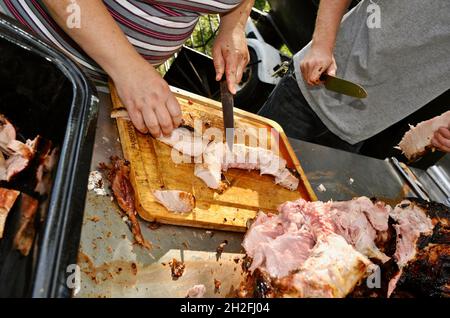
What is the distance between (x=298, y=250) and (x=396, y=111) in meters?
1.27

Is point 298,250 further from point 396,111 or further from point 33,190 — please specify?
point 396,111

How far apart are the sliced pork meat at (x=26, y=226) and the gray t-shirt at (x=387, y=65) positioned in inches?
72.4

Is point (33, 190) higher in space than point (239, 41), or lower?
lower

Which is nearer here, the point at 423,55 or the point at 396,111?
the point at 423,55

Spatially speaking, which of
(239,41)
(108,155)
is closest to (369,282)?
(108,155)

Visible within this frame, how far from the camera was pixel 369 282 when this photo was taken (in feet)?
5.17

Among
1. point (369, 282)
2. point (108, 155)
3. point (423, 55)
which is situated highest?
point (423, 55)

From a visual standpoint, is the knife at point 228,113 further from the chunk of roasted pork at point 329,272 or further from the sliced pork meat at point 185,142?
the chunk of roasted pork at point 329,272

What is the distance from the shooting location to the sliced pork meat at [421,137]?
2270mm

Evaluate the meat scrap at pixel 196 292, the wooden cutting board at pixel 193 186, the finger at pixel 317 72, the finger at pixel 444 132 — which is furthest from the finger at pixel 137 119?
the finger at pixel 444 132

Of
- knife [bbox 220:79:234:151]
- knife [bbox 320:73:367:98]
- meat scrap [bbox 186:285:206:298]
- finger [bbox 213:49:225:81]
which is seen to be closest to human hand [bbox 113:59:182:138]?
knife [bbox 220:79:234:151]

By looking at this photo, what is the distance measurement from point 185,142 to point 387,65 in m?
1.30
